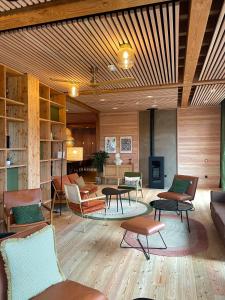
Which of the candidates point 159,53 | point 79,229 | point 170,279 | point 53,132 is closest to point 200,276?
point 170,279

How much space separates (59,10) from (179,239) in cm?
376

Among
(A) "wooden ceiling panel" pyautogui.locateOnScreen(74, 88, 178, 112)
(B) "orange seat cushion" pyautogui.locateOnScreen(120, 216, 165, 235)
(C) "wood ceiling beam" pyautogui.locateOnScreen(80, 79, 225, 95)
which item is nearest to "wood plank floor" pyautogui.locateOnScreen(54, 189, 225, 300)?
(B) "orange seat cushion" pyautogui.locateOnScreen(120, 216, 165, 235)

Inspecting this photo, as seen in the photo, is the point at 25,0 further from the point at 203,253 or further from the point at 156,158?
the point at 156,158

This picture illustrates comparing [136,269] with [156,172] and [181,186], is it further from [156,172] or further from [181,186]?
[156,172]

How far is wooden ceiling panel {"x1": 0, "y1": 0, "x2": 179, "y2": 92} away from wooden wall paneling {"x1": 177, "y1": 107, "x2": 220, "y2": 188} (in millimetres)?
4433

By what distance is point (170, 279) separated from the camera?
282cm

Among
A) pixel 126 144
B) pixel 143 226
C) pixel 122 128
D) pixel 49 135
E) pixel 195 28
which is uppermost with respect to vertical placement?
pixel 195 28

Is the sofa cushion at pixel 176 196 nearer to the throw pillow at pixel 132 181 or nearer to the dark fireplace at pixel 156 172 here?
the throw pillow at pixel 132 181

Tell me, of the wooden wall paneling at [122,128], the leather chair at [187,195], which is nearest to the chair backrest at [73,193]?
the leather chair at [187,195]

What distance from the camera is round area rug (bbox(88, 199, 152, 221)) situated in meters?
5.22

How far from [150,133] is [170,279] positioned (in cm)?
704

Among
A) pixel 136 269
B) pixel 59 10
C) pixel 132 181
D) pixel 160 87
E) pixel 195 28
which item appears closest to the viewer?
pixel 59 10

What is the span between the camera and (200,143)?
29.0 feet

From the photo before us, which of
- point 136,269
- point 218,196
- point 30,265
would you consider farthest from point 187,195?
point 30,265
